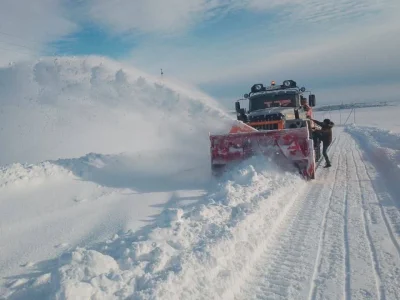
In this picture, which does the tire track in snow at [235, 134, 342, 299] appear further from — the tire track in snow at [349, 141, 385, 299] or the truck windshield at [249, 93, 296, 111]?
the truck windshield at [249, 93, 296, 111]

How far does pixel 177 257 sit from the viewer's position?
11.9 ft

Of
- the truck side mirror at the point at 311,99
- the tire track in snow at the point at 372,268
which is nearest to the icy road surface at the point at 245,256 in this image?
the tire track in snow at the point at 372,268

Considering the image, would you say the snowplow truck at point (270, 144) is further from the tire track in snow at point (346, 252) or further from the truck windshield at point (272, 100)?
the tire track in snow at point (346, 252)

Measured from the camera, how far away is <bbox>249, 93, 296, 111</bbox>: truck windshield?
11.2 m

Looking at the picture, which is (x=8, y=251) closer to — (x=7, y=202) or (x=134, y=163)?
(x=7, y=202)

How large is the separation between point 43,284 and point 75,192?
4.14m

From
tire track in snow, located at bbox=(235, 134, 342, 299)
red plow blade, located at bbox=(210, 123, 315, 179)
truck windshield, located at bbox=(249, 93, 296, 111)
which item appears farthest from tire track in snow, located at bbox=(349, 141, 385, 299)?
truck windshield, located at bbox=(249, 93, 296, 111)

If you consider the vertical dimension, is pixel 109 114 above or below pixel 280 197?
above

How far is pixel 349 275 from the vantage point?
3.47 m

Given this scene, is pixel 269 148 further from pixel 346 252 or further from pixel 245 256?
pixel 245 256

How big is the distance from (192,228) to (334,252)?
1817 mm

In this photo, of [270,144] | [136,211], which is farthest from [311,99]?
[136,211]

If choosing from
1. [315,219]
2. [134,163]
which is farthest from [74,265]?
[134,163]

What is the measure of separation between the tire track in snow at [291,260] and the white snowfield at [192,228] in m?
0.02
